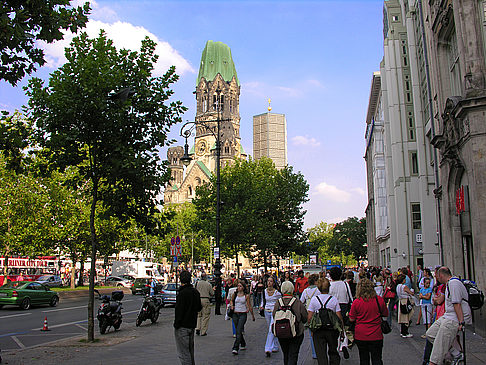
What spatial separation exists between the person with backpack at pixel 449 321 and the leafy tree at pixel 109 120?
768 centimetres

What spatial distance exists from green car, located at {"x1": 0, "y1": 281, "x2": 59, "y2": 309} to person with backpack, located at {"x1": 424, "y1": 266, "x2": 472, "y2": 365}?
20983mm

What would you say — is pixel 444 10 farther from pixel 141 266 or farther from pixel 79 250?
pixel 141 266

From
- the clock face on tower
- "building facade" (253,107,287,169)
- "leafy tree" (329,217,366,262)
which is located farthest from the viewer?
the clock face on tower

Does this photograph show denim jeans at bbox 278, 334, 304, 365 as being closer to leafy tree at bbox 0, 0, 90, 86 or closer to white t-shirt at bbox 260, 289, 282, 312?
white t-shirt at bbox 260, 289, 282, 312

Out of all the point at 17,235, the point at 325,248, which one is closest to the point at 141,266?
the point at 17,235

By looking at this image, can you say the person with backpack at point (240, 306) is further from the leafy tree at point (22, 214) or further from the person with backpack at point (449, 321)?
the leafy tree at point (22, 214)

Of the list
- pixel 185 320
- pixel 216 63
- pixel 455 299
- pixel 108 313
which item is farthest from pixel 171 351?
pixel 216 63

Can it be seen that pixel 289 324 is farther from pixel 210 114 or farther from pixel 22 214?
pixel 210 114

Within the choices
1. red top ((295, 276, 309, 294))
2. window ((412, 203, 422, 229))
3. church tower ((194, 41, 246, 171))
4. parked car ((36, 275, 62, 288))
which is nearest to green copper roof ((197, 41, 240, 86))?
church tower ((194, 41, 246, 171))

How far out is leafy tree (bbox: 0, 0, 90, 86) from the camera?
7.48m

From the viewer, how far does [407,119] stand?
3700 cm

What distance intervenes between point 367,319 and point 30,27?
7373 mm

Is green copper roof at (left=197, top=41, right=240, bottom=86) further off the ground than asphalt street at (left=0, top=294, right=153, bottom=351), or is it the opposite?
green copper roof at (left=197, top=41, right=240, bottom=86)

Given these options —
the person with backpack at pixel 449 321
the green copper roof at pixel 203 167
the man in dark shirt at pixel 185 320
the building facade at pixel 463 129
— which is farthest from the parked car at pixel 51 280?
the green copper roof at pixel 203 167
